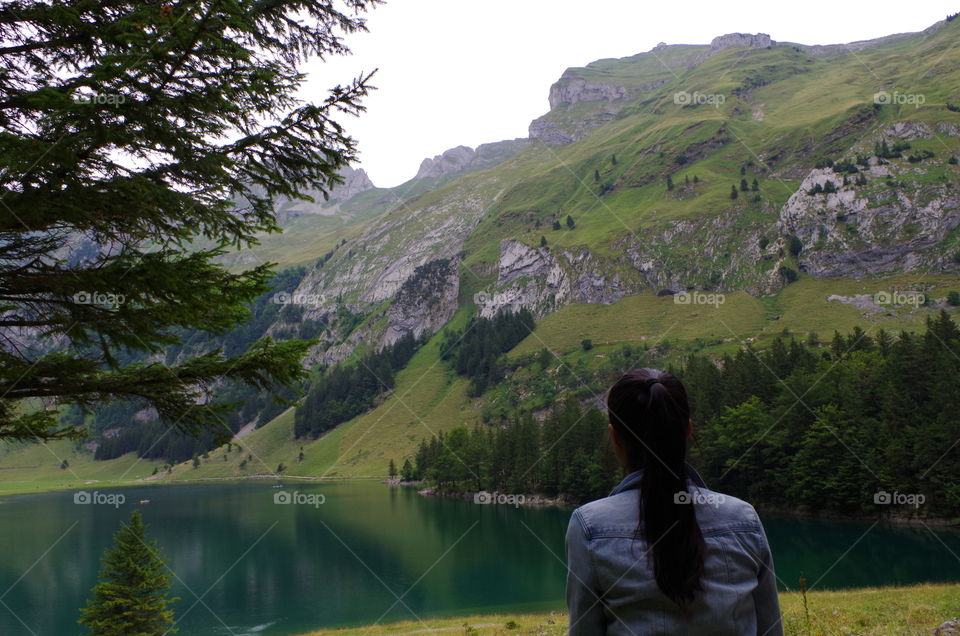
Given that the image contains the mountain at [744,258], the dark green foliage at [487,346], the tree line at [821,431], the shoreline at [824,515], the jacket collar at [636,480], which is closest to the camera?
the jacket collar at [636,480]

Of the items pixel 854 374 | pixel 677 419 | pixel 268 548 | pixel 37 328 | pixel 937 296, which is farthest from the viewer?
pixel 937 296

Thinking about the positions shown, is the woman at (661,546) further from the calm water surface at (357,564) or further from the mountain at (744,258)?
the mountain at (744,258)

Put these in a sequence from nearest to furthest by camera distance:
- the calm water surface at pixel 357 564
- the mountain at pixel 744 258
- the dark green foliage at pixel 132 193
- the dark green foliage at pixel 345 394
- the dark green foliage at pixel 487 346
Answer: the dark green foliage at pixel 132 193 < the calm water surface at pixel 357 564 < the mountain at pixel 744 258 < the dark green foliage at pixel 487 346 < the dark green foliage at pixel 345 394

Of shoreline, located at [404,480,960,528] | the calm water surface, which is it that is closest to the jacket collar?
the calm water surface

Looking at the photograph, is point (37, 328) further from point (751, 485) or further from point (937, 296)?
point (937, 296)

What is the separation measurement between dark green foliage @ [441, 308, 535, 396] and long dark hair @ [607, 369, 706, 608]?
155m

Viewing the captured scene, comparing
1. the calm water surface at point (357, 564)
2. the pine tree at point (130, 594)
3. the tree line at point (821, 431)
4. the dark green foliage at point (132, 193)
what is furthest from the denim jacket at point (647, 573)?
the tree line at point (821, 431)

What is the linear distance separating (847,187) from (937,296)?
142 ft

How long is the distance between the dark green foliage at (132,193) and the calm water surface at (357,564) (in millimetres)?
29059

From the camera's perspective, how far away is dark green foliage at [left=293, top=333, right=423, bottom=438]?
181 m

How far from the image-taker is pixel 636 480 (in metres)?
2.37

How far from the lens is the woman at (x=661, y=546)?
2201 mm

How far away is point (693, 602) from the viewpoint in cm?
221

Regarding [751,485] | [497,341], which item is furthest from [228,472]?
[751,485]
